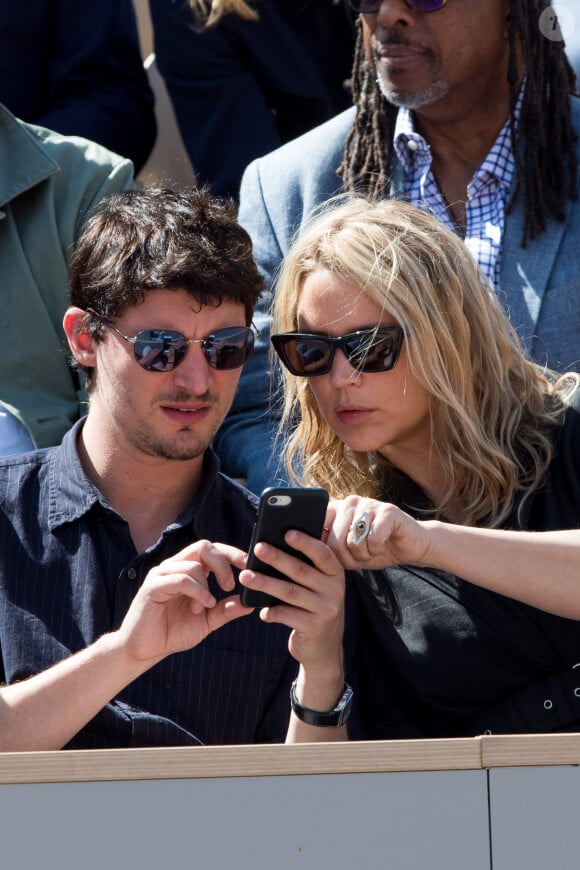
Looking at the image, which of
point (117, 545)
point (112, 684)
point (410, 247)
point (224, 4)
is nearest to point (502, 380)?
point (410, 247)

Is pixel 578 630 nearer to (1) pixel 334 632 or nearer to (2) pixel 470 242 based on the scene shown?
(1) pixel 334 632

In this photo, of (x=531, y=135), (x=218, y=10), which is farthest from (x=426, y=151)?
(x=218, y=10)

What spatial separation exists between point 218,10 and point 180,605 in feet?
6.93

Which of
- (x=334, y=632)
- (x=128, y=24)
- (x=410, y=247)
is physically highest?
(x=128, y=24)

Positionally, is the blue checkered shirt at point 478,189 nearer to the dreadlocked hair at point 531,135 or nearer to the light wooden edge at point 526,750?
the dreadlocked hair at point 531,135

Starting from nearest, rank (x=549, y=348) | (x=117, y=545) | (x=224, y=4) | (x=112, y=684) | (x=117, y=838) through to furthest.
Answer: (x=117, y=838) < (x=112, y=684) < (x=117, y=545) < (x=549, y=348) < (x=224, y=4)

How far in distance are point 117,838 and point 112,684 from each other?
35 centimetres

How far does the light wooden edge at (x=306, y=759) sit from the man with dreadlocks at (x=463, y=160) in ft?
4.22

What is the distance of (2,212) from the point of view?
9.69 ft

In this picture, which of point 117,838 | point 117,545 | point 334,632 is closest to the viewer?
point 117,838

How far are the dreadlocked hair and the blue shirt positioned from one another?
3.62 feet

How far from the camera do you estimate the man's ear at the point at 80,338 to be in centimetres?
243

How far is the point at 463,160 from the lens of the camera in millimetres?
3133

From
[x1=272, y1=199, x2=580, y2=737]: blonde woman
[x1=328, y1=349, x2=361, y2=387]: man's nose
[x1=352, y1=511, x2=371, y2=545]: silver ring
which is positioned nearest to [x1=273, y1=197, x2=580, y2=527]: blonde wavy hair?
[x1=272, y1=199, x2=580, y2=737]: blonde woman
